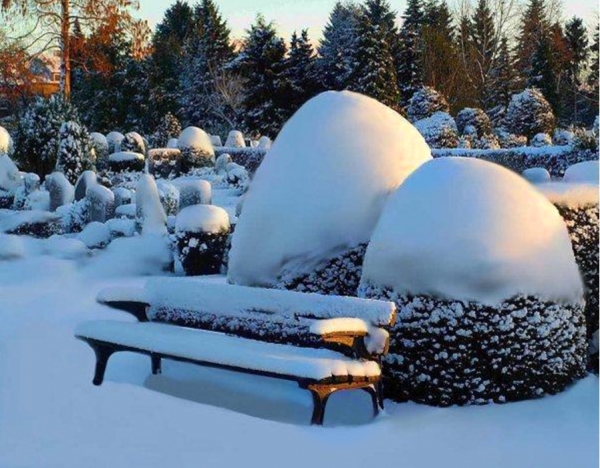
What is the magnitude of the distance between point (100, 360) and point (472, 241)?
2.37m

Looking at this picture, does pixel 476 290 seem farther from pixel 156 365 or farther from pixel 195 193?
pixel 195 193

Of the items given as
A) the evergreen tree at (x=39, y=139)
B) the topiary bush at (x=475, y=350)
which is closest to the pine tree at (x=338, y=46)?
the evergreen tree at (x=39, y=139)

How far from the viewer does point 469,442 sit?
12.7 feet

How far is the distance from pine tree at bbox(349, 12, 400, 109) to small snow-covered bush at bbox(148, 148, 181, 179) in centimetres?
1243

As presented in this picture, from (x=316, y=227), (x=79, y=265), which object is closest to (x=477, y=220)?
(x=316, y=227)

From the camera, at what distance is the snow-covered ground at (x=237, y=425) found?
372 cm

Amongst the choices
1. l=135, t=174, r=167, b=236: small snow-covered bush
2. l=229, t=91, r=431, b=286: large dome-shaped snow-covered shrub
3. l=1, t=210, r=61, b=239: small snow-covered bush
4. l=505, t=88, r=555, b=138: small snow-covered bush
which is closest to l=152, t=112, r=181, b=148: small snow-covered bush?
l=505, t=88, r=555, b=138: small snow-covered bush

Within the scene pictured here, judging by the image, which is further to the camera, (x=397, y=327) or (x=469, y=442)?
(x=397, y=327)

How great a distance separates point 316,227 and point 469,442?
1.76 meters

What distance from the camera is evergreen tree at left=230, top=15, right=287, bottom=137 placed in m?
34.8

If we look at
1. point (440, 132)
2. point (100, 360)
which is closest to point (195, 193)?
point (100, 360)

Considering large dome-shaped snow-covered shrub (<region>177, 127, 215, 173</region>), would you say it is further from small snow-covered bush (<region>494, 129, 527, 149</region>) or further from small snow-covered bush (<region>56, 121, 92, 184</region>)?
small snow-covered bush (<region>494, 129, 527, 149</region>)

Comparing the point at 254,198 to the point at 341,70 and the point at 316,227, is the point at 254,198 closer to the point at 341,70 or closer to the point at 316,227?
the point at 316,227

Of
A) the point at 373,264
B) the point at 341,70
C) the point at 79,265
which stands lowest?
the point at 79,265
